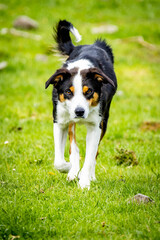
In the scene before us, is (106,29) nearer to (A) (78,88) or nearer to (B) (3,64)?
(B) (3,64)

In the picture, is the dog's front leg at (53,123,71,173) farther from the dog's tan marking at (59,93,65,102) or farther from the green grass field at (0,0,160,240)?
the dog's tan marking at (59,93,65,102)

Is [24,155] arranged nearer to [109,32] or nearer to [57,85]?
[57,85]

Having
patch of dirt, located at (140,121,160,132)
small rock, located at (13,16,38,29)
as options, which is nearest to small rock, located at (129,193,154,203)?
patch of dirt, located at (140,121,160,132)

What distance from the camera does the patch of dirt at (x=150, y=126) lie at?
6527 millimetres

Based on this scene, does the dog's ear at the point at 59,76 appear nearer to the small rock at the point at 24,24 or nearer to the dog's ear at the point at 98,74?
the dog's ear at the point at 98,74

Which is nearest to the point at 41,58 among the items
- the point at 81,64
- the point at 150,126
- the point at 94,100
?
the point at 150,126

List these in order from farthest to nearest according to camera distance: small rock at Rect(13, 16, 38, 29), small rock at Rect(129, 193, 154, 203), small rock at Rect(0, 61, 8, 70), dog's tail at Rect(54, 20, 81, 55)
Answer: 1. small rock at Rect(13, 16, 38, 29)
2. small rock at Rect(0, 61, 8, 70)
3. dog's tail at Rect(54, 20, 81, 55)
4. small rock at Rect(129, 193, 154, 203)

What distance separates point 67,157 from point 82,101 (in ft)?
5.22

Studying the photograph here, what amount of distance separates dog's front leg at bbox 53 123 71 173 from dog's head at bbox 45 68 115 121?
1.26 feet

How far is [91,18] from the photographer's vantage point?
17.0 m

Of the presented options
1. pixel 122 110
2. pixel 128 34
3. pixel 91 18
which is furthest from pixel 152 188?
pixel 91 18

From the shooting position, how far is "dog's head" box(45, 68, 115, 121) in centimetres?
361

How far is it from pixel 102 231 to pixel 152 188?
43.5 inches

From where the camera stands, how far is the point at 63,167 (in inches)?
159
